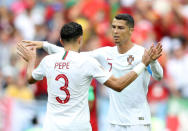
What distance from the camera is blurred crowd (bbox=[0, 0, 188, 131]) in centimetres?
1151

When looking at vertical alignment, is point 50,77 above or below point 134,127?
above

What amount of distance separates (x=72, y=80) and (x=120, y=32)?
1.62 metres

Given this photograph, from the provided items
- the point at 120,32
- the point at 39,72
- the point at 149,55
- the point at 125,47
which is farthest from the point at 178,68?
the point at 39,72

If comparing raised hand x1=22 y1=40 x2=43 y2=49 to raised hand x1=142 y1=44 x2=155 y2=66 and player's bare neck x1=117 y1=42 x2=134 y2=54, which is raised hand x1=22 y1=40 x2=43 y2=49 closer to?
player's bare neck x1=117 y1=42 x2=134 y2=54

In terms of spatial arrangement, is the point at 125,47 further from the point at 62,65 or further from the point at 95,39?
the point at 95,39

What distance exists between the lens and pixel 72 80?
6562mm

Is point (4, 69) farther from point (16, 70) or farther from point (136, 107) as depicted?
point (136, 107)

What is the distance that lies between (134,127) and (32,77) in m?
1.77

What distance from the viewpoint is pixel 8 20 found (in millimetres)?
16328

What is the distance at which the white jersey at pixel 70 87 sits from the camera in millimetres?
6555

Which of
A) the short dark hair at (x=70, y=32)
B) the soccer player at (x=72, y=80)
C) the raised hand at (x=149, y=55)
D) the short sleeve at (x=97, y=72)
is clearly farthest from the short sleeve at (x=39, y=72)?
the raised hand at (x=149, y=55)

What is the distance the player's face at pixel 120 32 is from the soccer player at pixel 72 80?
1.13 metres

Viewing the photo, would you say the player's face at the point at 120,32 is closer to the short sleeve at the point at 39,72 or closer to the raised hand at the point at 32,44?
the raised hand at the point at 32,44

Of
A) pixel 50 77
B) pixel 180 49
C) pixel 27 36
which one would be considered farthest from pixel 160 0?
pixel 50 77
